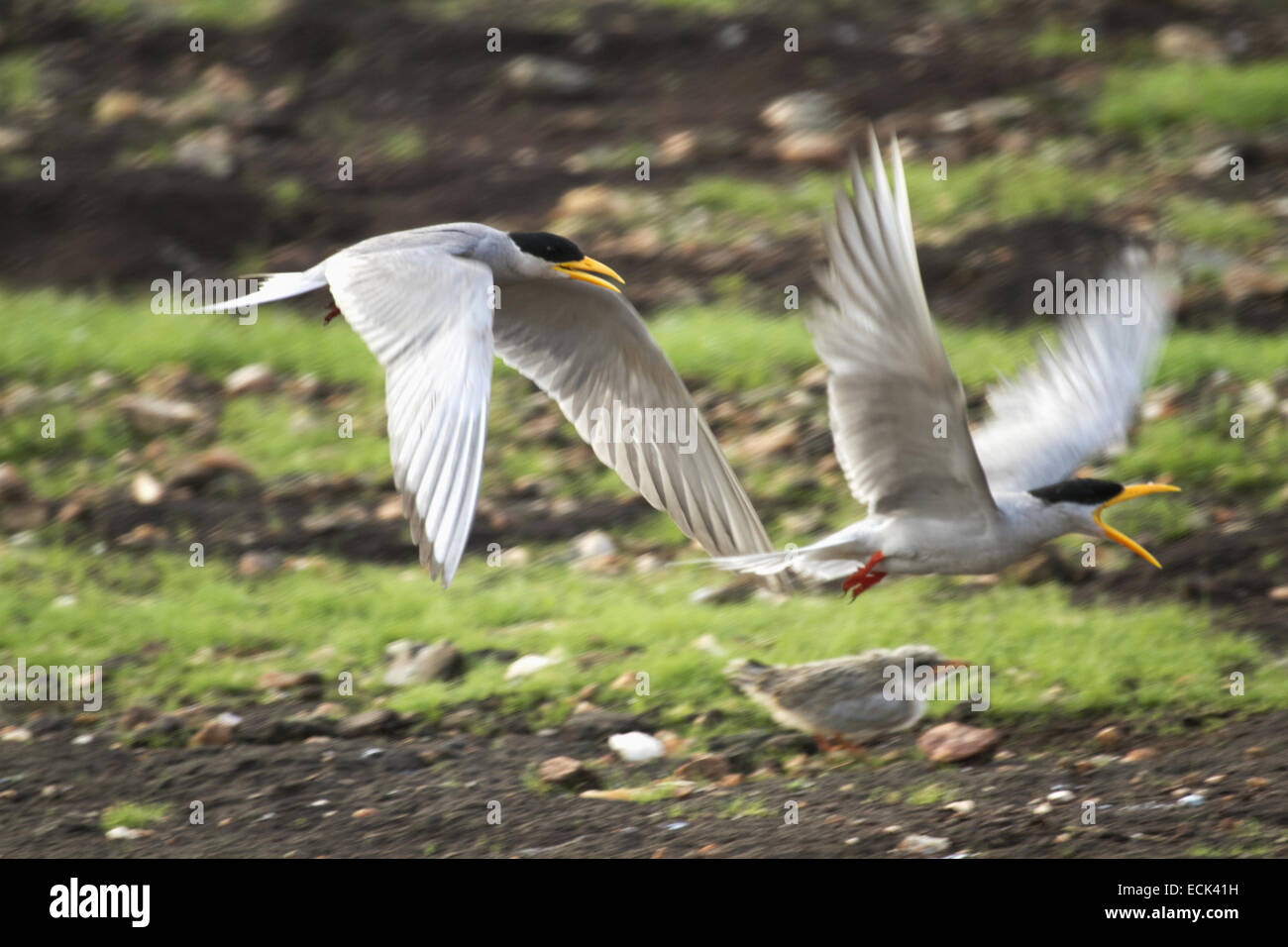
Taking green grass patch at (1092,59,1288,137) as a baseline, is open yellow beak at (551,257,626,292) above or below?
below

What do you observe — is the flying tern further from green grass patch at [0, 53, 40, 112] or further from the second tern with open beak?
green grass patch at [0, 53, 40, 112]

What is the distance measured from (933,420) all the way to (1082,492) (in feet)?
2.24

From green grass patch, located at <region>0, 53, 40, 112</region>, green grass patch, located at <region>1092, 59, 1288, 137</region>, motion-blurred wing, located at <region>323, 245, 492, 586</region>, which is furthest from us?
green grass patch, located at <region>0, 53, 40, 112</region>

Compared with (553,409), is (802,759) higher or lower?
lower

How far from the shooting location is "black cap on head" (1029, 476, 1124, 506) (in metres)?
4.98

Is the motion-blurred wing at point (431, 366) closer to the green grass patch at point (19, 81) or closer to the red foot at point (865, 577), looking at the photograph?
the red foot at point (865, 577)

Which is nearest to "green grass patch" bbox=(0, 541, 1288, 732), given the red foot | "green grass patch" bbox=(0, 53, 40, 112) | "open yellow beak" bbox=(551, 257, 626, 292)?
the red foot

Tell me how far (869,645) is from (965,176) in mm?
4478

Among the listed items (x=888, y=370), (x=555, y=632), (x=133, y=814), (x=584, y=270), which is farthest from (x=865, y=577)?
(x=133, y=814)

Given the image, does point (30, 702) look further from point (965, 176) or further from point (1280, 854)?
point (965, 176)

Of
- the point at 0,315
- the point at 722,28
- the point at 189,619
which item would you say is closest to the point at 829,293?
the point at 189,619

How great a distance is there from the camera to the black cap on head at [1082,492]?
498 centimetres

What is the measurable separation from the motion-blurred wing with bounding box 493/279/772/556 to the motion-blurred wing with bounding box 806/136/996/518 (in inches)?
29.2

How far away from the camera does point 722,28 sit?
39.3 feet
